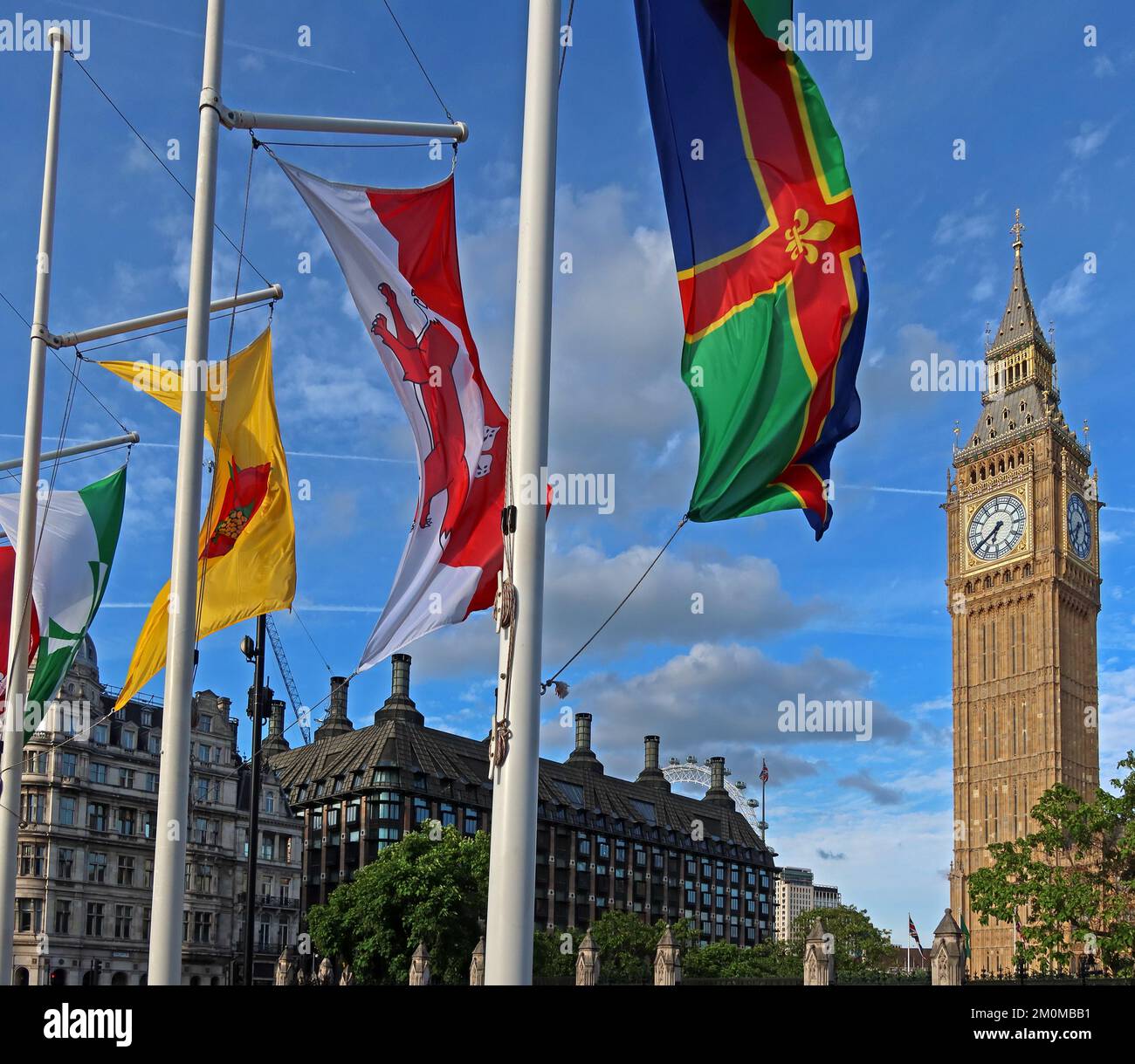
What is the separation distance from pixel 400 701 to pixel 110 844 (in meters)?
38.2

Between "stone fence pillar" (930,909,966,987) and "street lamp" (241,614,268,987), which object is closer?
"street lamp" (241,614,268,987)

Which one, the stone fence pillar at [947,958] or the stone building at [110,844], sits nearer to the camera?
the stone fence pillar at [947,958]

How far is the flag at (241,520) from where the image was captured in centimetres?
1828

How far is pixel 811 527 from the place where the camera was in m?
11.9

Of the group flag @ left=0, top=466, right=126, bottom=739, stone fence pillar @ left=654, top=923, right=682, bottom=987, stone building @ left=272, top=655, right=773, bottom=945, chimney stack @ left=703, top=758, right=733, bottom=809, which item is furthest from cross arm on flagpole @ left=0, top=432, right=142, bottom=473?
chimney stack @ left=703, top=758, right=733, bottom=809

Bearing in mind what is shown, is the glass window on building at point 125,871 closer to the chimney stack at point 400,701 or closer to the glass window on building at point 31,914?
the glass window on building at point 31,914

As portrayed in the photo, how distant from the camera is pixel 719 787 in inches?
5906

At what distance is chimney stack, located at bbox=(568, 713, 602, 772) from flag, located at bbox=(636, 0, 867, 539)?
120091 millimetres

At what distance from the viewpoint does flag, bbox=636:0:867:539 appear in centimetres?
1155

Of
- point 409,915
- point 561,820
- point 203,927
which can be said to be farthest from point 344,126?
point 561,820

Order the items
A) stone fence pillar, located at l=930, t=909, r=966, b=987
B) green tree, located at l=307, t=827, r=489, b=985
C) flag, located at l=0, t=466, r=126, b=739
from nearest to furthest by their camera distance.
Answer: flag, located at l=0, t=466, r=126, b=739 < stone fence pillar, located at l=930, t=909, r=966, b=987 < green tree, located at l=307, t=827, r=489, b=985

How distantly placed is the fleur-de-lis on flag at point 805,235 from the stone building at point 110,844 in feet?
195

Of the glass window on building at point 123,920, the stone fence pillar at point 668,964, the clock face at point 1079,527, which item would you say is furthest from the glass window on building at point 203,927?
the clock face at point 1079,527

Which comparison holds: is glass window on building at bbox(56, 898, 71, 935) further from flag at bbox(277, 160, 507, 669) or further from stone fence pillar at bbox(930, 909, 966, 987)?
flag at bbox(277, 160, 507, 669)
